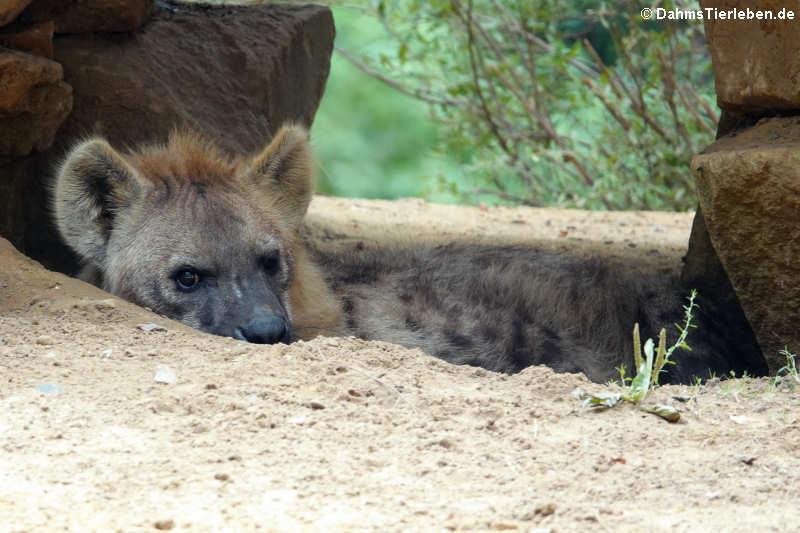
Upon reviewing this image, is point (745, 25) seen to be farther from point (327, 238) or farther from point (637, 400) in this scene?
point (327, 238)

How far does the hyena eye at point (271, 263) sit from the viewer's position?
2.94 metres

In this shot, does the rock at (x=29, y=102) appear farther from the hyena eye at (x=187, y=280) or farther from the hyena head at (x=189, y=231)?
the hyena eye at (x=187, y=280)

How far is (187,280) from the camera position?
2.83 metres

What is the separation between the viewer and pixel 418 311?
3189 millimetres

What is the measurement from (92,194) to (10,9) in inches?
24.0

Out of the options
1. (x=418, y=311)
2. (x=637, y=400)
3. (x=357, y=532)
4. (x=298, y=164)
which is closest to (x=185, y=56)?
(x=298, y=164)

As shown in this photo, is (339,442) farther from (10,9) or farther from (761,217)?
(10,9)

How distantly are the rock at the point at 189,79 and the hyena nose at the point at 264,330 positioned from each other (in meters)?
1.19

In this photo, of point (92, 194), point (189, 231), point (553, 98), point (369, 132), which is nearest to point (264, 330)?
Result: point (189, 231)

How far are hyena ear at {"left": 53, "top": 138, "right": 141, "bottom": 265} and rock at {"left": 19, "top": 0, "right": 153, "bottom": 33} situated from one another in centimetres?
58

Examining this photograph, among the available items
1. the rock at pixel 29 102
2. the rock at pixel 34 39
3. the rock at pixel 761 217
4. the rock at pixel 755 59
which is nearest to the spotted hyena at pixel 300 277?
the rock at pixel 29 102

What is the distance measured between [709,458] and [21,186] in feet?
8.68

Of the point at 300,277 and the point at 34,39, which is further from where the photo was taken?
the point at 300,277

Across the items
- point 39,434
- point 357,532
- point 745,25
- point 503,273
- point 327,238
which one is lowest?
point 327,238
